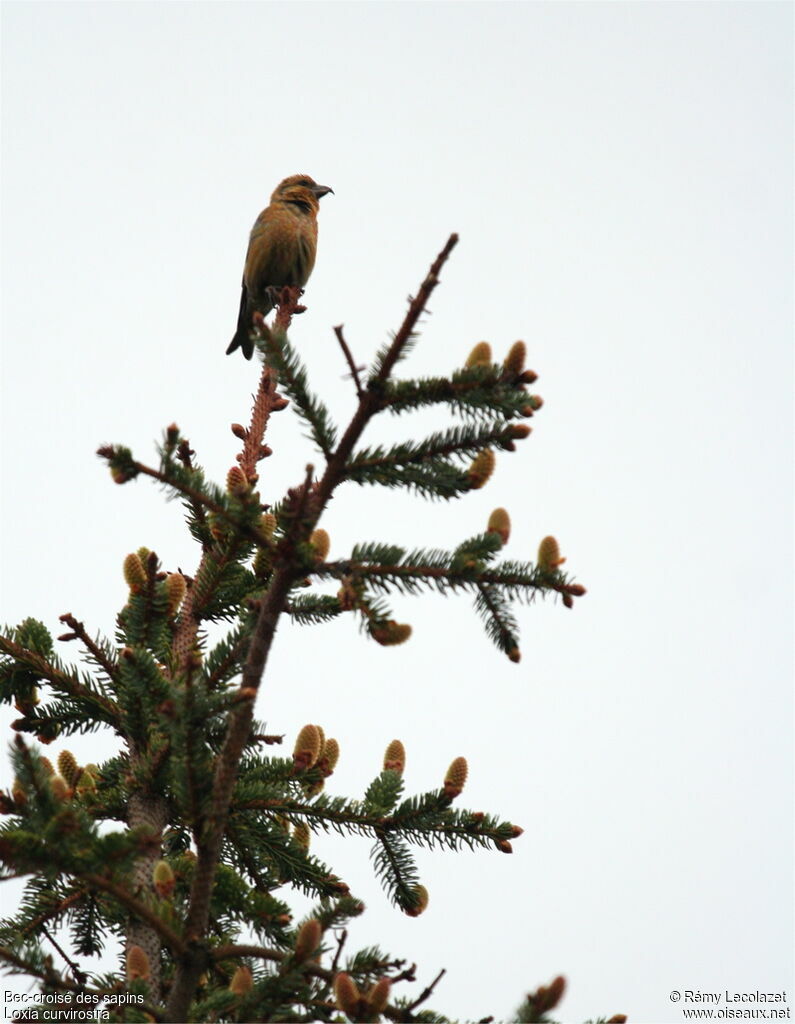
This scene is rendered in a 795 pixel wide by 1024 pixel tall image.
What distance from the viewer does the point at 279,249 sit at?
295 inches

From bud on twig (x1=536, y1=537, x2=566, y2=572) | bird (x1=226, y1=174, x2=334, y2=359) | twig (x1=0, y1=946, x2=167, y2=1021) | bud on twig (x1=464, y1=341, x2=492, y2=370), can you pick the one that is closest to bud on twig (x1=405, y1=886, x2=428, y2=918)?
twig (x1=0, y1=946, x2=167, y2=1021)

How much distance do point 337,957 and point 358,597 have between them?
0.95 m

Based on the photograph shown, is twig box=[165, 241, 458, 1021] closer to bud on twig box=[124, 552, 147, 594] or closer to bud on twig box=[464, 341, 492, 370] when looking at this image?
bud on twig box=[464, 341, 492, 370]

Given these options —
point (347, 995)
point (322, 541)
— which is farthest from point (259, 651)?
point (347, 995)

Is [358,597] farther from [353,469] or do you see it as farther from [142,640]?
[142,640]

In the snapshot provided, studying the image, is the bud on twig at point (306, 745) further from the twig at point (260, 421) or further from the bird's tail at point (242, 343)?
the bird's tail at point (242, 343)

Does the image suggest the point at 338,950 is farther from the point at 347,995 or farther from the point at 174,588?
the point at 174,588

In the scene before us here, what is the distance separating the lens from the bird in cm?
750

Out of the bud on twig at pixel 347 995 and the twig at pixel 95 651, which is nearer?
the bud on twig at pixel 347 995

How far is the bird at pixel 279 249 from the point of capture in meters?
7.50

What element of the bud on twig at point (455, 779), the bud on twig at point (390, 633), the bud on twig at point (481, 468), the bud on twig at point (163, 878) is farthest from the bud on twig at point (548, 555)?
the bud on twig at point (163, 878)

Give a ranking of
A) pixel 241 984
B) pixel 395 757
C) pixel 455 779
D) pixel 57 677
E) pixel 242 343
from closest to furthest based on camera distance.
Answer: pixel 241 984, pixel 455 779, pixel 395 757, pixel 57 677, pixel 242 343

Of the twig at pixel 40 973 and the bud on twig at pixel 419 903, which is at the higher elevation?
the bud on twig at pixel 419 903

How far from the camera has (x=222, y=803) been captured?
2459 millimetres
